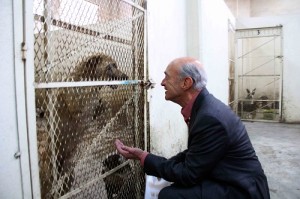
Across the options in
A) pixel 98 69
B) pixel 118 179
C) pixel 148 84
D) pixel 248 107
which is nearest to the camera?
pixel 98 69

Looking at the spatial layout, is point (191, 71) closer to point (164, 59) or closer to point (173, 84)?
point (173, 84)

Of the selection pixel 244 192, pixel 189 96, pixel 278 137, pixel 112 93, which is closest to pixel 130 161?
pixel 112 93

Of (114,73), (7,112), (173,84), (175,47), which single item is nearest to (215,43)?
(175,47)

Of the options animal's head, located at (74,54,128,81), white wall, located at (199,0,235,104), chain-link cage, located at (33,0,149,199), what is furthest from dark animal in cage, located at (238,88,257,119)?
animal's head, located at (74,54,128,81)

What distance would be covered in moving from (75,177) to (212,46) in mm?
4230

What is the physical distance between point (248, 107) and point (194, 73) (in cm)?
896

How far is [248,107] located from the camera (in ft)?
33.7

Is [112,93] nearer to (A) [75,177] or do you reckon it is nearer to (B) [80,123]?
(B) [80,123]

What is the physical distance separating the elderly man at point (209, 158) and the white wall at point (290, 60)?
25.8ft

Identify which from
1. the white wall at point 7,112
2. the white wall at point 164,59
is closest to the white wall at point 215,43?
the white wall at point 164,59

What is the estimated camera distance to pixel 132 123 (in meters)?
2.86

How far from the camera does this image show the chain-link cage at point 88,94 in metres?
1.84

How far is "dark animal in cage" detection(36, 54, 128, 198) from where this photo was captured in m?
1.84

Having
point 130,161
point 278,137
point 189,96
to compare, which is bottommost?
point 278,137
